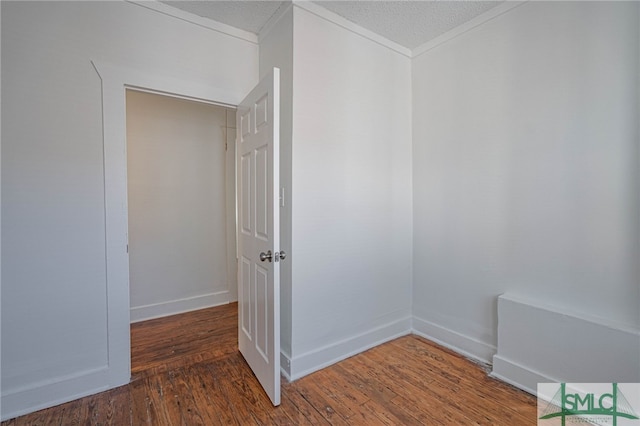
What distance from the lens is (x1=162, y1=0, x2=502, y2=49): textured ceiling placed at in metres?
2.14

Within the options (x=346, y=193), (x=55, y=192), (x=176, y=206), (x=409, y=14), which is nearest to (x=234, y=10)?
(x=409, y=14)

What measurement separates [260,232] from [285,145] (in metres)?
0.66

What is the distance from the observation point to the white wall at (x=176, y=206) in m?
3.19

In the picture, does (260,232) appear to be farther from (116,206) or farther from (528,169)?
(528,169)

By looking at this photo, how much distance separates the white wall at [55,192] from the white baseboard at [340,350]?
1231 mm

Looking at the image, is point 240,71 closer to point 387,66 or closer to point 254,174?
point 254,174

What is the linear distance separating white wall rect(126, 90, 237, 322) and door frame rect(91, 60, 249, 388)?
3.94 ft

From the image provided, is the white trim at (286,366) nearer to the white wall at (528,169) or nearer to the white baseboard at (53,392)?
the white baseboard at (53,392)

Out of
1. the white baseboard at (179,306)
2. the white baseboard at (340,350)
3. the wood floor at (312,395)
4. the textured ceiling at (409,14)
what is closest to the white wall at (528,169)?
the textured ceiling at (409,14)

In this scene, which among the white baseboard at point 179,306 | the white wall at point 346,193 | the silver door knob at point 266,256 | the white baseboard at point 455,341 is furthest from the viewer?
the white baseboard at point 179,306

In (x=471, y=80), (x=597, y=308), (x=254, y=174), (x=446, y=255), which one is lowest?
(x=597, y=308)

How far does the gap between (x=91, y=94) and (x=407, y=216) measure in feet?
8.42

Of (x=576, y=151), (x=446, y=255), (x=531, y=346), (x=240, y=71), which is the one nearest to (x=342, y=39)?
(x=240, y=71)

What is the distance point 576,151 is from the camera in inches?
72.9
